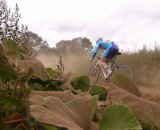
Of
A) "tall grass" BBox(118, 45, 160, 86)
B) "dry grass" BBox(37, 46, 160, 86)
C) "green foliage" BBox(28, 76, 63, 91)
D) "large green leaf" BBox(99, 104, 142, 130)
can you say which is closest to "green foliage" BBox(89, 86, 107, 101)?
"green foliage" BBox(28, 76, 63, 91)

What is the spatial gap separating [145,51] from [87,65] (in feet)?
12.5

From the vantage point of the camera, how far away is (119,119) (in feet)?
1.78

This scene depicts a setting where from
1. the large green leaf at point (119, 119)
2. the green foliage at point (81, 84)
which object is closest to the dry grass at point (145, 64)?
the green foliage at point (81, 84)

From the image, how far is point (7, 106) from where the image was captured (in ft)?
1.90

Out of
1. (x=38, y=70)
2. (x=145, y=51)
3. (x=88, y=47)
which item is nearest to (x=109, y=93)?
(x=38, y=70)

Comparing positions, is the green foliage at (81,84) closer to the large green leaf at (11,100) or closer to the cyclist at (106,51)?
the large green leaf at (11,100)

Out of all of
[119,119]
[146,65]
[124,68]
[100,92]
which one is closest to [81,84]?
[100,92]

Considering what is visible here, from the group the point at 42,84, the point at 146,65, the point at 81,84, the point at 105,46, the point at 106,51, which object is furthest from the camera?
the point at 146,65

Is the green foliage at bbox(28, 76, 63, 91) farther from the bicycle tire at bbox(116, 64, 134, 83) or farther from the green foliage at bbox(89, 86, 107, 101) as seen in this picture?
the bicycle tire at bbox(116, 64, 134, 83)

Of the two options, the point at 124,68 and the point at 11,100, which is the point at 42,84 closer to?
the point at 11,100

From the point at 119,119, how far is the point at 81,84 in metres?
0.41

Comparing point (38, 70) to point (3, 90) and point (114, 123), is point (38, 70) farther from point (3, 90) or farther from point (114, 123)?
point (114, 123)

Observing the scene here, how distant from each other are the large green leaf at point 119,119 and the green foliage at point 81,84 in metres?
0.38

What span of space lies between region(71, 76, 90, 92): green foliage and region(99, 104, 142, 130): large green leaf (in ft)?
1.25
